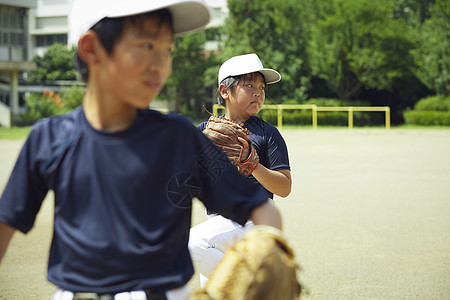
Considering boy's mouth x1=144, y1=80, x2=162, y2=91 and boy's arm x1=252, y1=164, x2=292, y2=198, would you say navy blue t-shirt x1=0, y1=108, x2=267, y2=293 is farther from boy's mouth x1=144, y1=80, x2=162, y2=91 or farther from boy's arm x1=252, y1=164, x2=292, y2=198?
boy's arm x1=252, y1=164, x2=292, y2=198

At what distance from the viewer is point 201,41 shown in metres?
47.4

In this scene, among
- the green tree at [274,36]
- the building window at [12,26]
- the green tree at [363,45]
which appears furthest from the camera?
the green tree at [274,36]

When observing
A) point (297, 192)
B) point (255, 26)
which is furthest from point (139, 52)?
point (255, 26)

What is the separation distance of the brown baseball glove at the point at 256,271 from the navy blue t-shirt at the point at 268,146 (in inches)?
73.3

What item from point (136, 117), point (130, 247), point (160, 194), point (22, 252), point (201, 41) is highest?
point (201, 41)

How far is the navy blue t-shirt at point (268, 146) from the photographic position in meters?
3.51

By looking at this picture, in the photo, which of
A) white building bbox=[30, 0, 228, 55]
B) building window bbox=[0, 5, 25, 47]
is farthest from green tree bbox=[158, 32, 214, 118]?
white building bbox=[30, 0, 228, 55]

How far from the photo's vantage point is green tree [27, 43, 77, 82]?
6488 centimetres

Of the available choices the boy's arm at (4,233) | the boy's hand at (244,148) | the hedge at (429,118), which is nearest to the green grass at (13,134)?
the boy's hand at (244,148)

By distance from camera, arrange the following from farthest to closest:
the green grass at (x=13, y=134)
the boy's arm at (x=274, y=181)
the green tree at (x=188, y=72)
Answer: the green tree at (x=188, y=72) < the green grass at (x=13, y=134) < the boy's arm at (x=274, y=181)

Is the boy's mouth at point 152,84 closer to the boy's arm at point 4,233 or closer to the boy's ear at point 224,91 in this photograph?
the boy's arm at point 4,233

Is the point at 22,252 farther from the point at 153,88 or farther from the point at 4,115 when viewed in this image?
the point at 4,115

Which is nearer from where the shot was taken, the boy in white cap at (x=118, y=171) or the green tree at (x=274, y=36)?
the boy in white cap at (x=118, y=171)

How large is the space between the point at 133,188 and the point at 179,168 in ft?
0.50
